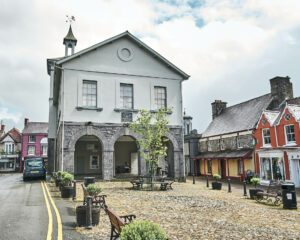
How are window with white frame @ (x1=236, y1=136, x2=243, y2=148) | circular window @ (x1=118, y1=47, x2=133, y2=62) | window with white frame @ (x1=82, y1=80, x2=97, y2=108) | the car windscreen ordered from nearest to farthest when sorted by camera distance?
window with white frame @ (x1=82, y1=80, x2=97, y2=108)
circular window @ (x1=118, y1=47, x2=133, y2=62)
the car windscreen
window with white frame @ (x1=236, y1=136, x2=243, y2=148)

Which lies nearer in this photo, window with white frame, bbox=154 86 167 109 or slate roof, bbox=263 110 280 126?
window with white frame, bbox=154 86 167 109

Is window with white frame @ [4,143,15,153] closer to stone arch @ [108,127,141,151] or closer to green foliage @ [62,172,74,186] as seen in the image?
stone arch @ [108,127,141,151]

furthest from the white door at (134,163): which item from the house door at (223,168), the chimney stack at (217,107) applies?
the chimney stack at (217,107)

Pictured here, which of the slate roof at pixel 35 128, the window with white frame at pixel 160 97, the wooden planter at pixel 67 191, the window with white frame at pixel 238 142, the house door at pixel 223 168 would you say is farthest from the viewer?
Result: the slate roof at pixel 35 128

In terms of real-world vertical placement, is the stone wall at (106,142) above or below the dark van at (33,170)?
above

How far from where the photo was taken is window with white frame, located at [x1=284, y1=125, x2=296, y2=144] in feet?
66.4

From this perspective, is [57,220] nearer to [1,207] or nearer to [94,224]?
[94,224]

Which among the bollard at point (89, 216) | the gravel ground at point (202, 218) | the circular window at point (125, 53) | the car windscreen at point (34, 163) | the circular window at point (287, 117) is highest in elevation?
the circular window at point (125, 53)

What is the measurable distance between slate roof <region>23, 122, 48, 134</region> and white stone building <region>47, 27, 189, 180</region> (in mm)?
34336

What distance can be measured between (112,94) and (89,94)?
68.0 inches

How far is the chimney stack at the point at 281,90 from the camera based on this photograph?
25078mm

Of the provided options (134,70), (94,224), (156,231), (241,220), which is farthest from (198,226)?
(134,70)

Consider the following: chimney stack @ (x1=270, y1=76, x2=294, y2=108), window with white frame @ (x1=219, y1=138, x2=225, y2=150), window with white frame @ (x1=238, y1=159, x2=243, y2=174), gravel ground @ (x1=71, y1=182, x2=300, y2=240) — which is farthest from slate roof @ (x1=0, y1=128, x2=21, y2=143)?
chimney stack @ (x1=270, y1=76, x2=294, y2=108)

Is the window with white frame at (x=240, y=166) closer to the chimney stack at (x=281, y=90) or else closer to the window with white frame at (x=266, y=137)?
the window with white frame at (x=266, y=137)
